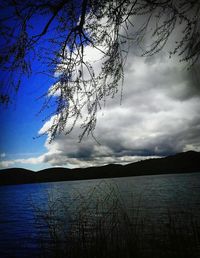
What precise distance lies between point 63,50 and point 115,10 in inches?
32.9

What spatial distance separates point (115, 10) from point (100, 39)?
0.40 meters

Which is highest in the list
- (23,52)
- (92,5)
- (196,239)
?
(92,5)

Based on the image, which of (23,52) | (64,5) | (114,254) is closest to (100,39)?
(64,5)

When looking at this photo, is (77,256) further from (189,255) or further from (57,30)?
(57,30)

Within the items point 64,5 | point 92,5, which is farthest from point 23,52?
point 92,5

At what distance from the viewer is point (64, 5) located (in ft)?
11.0

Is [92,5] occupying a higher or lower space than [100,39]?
higher

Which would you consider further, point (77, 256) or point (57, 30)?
point (77, 256)

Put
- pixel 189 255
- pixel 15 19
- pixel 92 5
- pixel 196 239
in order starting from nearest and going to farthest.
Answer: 1. pixel 15 19
2. pixel 92 5
3. pixel 189 255
4. pixel 196 239

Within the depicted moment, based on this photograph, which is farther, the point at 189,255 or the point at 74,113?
the point at 189,255

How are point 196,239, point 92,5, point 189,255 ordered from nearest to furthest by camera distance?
point 92,5 → point 189,255 → point 196,239

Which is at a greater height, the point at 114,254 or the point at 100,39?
the point at 100,39

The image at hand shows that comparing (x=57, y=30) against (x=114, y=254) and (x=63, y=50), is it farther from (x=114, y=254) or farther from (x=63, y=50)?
(x=114, y=254)

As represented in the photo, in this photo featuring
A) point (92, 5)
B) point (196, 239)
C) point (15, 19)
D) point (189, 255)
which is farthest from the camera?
point (196, 239)
